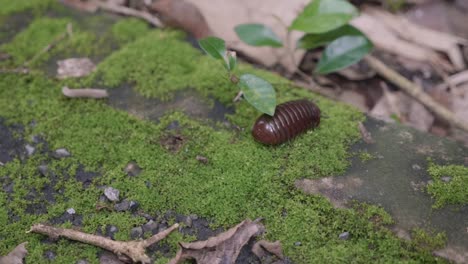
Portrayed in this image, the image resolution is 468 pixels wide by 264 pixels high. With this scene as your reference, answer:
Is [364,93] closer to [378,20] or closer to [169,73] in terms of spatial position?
[378,20]

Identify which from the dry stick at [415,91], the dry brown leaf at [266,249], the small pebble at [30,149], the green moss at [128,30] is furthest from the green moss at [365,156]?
the green moss at [128,30]

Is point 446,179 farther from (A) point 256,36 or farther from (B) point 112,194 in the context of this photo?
(B) point 112,194

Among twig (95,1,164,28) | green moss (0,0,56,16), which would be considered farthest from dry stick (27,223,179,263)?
green moss (0,0,56,16)

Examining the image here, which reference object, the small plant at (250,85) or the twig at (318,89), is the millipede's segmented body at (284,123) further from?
the twig at (318,89)

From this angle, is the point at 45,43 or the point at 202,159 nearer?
the point at 202,159

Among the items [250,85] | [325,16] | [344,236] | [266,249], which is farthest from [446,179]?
[325,16]

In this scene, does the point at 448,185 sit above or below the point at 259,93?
below
